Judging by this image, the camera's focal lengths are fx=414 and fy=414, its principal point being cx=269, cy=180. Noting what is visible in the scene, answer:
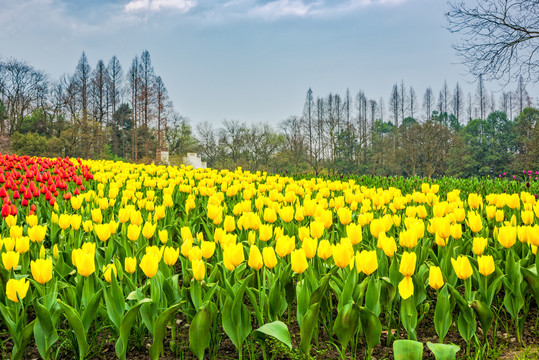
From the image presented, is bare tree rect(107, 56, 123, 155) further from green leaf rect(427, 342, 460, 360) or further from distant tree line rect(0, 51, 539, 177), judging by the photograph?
green leaf rect(427, 342, 460, 360)

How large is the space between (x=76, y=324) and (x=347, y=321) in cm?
118

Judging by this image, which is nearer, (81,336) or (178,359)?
(81,336)

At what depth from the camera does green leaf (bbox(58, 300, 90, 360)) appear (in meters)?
1.73

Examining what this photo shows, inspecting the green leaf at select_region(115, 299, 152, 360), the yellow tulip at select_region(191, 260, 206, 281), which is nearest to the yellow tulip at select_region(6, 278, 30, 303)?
the green leaf at select_region(115, 299, 152, 360)

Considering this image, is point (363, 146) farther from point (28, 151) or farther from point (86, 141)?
point (28, 151)

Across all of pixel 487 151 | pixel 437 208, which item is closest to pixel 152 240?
pixel 437 208

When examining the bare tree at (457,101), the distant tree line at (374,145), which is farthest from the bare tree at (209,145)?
the bare tree at (457,101)

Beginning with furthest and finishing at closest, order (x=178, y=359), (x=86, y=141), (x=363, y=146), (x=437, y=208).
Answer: (x=363, y=146) < (x=86, y=141) < (x=437, y=208) < (x=178, y=359)

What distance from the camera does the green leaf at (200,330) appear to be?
1.80 metres

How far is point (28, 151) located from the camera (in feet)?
101

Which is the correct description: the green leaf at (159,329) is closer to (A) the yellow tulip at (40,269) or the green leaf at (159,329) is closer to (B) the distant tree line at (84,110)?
(A) the yellow tulip at (40,269)

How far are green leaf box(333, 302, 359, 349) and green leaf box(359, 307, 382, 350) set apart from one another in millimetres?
30

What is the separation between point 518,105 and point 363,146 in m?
24.8

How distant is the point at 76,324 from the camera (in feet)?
5.85
